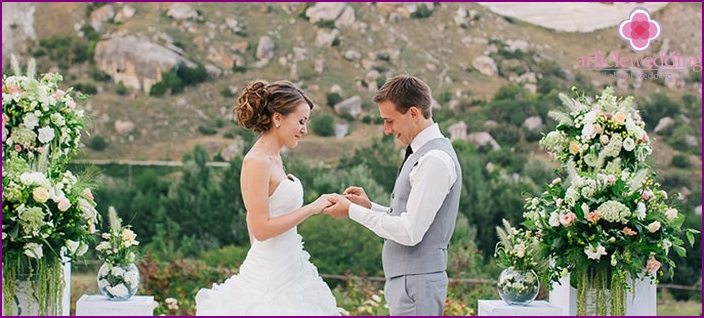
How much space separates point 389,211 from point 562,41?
9.10m

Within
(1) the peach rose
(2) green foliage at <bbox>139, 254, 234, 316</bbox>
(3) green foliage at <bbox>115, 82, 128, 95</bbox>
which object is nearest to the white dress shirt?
(1) the peach rose

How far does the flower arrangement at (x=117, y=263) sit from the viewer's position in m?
4.62

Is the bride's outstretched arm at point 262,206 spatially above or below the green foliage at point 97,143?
below

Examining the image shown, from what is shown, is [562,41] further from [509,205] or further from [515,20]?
[509,205]

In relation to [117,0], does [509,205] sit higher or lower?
lower

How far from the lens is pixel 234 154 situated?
11797 mm

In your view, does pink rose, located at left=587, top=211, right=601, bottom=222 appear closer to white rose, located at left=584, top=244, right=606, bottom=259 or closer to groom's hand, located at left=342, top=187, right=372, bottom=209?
A: white rose, located at left=584, top=244, right=606, bottom=259

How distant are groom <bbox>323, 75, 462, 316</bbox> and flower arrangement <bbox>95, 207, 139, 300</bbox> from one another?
126 centimetres

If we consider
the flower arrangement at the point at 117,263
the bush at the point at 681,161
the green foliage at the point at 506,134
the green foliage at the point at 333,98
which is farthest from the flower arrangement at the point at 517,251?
the bush at the point at 681,161

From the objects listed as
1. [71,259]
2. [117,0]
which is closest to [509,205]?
[117,0]

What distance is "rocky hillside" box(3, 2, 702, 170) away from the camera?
12180 millimetres

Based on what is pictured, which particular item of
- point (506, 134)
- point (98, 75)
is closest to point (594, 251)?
point (506, 134)

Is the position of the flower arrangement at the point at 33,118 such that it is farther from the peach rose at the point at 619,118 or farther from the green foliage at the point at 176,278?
the green foliage at the point at 176,278

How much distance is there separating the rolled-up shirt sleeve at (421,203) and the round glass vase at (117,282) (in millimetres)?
1454
